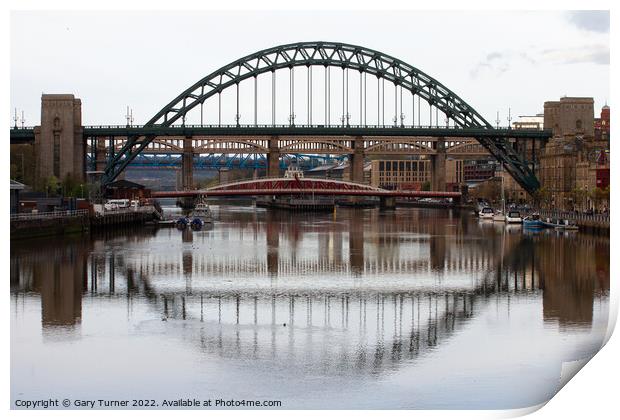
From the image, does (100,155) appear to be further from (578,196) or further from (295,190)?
(578,196)

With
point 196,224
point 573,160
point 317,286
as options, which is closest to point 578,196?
point 573,160

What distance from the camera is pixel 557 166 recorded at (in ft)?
313

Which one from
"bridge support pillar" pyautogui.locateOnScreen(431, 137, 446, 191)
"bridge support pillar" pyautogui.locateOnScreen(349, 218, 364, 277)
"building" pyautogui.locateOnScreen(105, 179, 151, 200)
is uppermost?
"bridge support pillar" pyautogui.locateOnScreen(431, 137, 446, 191)

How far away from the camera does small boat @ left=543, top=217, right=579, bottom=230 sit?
68.4 meters

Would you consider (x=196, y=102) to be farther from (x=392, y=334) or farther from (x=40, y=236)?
(x=392, y=334)

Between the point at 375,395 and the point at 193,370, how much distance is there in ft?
13.1

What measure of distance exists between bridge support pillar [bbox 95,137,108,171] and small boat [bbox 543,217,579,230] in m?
51.6

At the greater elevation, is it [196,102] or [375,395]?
[196,102]

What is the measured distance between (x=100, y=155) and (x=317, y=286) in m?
78.6

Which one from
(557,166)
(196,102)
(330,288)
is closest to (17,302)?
(330,288)

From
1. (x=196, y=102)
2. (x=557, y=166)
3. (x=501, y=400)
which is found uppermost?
(x=196, y=102)

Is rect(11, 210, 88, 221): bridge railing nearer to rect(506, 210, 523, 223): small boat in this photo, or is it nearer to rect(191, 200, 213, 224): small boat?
rect(191, 200, 213, 224): small boat

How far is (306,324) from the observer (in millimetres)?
28422

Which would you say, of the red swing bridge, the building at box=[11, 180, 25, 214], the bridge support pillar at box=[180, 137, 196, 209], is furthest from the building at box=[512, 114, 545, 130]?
the building at box=[11, 180, 25, 214]
